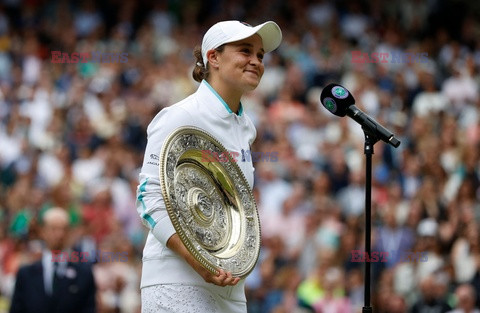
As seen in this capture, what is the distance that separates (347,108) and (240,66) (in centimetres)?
56

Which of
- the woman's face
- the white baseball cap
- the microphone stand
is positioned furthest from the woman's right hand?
the white baseball cap

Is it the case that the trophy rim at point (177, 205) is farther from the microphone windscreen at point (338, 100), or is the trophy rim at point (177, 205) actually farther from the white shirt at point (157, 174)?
the microphone windscreen at point (338, 100)

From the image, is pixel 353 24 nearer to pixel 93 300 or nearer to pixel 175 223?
pixel 93 300

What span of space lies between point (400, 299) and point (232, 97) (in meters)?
4.89

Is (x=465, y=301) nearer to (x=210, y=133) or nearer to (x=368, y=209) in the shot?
(x=368, y=209)

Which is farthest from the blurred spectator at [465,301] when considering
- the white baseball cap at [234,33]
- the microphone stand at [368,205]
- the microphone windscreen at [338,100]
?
the white baseball cap at [234,33]

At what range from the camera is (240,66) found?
4.66 meters

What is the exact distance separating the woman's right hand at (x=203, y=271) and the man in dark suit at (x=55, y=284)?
3.21 metres

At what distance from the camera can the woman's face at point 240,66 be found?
4.66 m

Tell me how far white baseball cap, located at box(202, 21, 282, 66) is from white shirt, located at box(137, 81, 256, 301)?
188 mm

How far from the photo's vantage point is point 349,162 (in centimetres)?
1130

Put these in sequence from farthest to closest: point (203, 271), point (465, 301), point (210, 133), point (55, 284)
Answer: point (465, 301)
point (55, 284)
point (210, 133)
point (203, 271)

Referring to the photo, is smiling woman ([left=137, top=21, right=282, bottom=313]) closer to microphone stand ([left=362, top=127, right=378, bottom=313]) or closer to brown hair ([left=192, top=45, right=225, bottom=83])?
brown hair ([left=192, top=45, right=225, bottom=83])

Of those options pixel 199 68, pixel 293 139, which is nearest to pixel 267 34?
pixel 199 68
